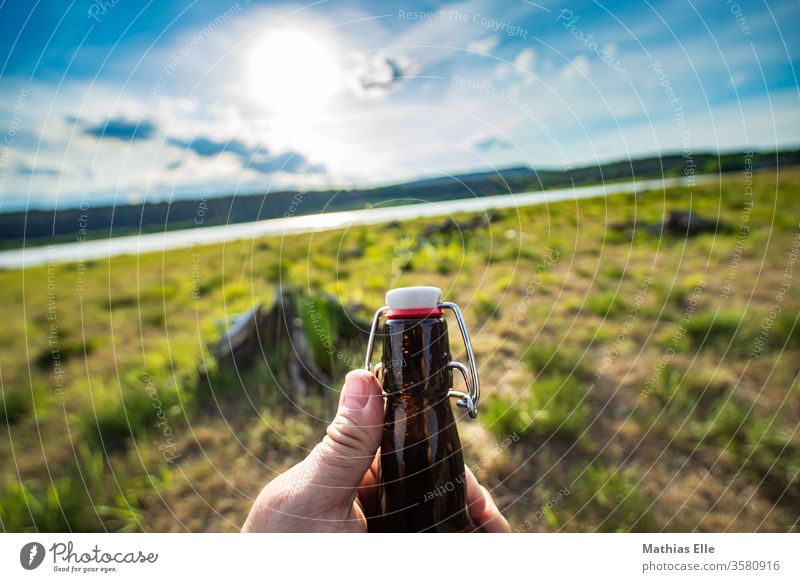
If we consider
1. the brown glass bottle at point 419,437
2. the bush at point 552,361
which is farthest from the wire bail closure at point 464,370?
the bush at point 552,361

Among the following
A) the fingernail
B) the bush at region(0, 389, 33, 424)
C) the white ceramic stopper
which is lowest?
the bush at region(0, 389, 33, 424)

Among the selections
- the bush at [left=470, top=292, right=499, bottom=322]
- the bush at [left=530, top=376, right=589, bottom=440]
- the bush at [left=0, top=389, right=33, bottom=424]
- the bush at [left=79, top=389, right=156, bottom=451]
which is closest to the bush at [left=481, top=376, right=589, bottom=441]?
the bush at [left=530, top=376, right=589, bottom=440]

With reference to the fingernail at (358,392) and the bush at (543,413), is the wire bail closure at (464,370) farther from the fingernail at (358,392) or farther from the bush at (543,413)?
the bush at (543,413)

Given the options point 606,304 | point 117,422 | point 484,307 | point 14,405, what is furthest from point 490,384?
point 14,405

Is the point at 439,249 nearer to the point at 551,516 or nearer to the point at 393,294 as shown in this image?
the point at 551,516

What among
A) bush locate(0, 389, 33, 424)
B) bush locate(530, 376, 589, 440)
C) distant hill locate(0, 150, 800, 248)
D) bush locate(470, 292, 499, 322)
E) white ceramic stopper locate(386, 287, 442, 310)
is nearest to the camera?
white ceramic stopper locate(386, 287, 442, 310)

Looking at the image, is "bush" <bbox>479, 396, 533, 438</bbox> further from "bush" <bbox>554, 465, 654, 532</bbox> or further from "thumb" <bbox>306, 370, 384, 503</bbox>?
"thumb" <bbox>306, 370, 384, 503</bbox>

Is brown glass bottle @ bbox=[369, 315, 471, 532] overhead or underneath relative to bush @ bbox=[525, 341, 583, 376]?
overhead
